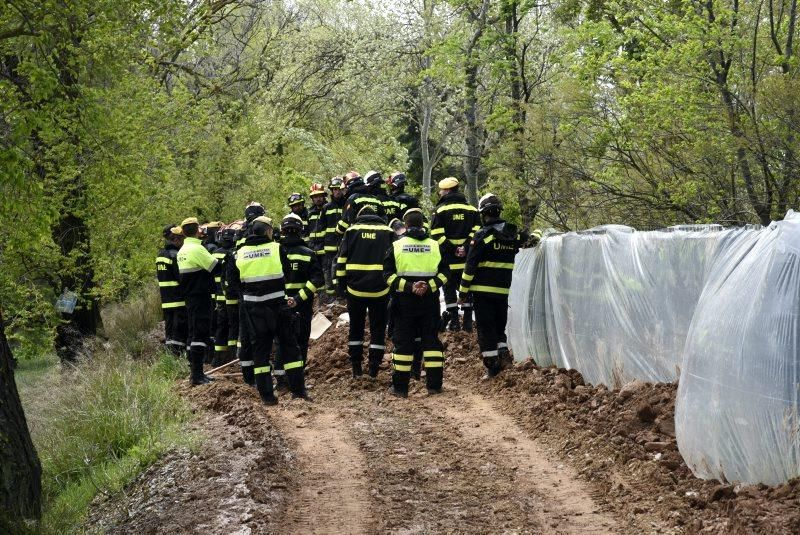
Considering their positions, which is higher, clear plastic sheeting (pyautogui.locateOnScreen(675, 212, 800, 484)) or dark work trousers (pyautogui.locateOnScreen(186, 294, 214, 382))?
clear plastic sheeting (pyautogui.locateOnScreen(675, 212, 800, 484))

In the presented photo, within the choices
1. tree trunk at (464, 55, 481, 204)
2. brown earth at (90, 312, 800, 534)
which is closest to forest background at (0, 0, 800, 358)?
tree trunk at (464, 55, 481, 204)

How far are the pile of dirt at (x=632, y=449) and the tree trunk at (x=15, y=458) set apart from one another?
436 centimetres

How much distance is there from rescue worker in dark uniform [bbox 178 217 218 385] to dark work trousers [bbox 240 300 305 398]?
146 cm

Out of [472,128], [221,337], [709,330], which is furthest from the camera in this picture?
[472,128]

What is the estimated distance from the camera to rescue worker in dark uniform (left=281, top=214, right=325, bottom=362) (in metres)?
12.4

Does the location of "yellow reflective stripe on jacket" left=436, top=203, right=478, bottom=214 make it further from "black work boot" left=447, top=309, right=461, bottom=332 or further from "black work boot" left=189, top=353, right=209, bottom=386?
"black work boot" left=189, top=353, right=209, bottom=386

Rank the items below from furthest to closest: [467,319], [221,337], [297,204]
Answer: [297,204] < [221,337] < [467,319]

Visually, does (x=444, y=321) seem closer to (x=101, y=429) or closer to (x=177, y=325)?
(x=177, y=325)

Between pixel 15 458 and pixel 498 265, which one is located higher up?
pixel 498 265

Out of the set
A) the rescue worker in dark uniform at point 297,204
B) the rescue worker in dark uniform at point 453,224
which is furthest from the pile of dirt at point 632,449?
the rescue worker in dark uniform at point 297,204

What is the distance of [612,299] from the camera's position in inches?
388

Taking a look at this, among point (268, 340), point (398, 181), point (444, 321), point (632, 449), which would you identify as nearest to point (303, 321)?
point (268, 340)

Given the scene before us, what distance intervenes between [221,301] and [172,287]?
1.26m

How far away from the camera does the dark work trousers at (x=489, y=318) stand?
1212 centimetres
